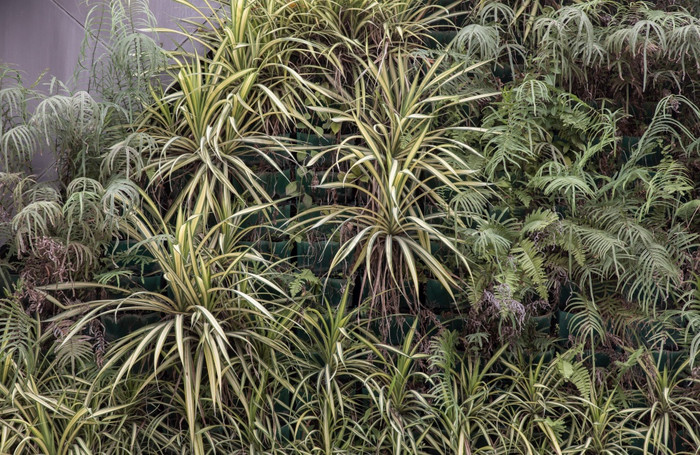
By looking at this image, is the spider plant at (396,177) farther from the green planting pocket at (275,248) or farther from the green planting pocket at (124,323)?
the green planting pocket at (124,323)

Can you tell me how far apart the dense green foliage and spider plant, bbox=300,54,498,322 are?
0.02 m

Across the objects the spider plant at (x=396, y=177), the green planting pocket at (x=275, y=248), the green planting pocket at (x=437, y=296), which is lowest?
the green planting pocket at (x=437, y=296)

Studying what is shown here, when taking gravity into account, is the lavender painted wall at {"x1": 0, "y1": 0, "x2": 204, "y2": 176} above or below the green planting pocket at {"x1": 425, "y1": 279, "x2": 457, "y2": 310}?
above

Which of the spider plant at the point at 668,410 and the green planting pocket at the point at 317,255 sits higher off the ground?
the green planting pocket at the point at 317,255

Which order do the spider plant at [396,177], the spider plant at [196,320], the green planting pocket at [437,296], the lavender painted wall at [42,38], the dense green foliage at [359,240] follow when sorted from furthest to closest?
1. the lavender painted wall at [42,38]
2. the green planting pocket at [437,296]
3. the spider plant at [396,177]
4. the dense green foliage at [359,240]
5. the spider plant at [196,320]

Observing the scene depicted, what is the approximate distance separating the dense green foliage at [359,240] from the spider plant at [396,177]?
0.06 ft

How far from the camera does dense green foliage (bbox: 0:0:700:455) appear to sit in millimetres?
2857

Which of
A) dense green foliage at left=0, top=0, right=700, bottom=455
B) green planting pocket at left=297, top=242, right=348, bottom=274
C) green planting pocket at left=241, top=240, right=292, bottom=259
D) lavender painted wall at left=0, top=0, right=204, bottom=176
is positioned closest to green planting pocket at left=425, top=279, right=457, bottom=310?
dense green foliage at left=0, top=0, right=700, bottom=455

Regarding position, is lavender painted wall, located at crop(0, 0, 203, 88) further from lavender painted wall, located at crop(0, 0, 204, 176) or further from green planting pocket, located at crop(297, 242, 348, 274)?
green planting pocket, located at crop(297, 242, 348, 274)

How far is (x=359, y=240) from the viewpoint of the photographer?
299 cm

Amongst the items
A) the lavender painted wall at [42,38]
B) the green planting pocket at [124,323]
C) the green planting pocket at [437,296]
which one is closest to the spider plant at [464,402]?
the green planting pocket at [437,296]

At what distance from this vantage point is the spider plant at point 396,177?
2980mm

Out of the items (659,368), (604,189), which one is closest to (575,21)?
(604,189)

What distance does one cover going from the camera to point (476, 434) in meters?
2.94
